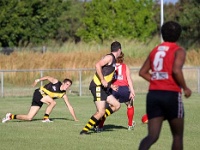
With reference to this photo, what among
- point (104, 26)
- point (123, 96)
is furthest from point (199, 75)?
point (104, 26)

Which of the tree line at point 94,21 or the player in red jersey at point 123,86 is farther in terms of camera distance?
the tree line at point 94,21

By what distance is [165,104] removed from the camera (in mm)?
9570

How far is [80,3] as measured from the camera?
88625 millimetres

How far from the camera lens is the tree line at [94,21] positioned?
52812mm

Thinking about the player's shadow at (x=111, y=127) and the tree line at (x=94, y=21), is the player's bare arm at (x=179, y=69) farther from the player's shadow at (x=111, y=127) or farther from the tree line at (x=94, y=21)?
the tree line at (x=94, y=21)

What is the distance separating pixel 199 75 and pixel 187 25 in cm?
2876

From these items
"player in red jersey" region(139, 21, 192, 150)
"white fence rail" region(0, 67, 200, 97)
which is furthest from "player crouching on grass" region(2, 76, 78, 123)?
"white fence rail" region(0, 67, 200, 97)

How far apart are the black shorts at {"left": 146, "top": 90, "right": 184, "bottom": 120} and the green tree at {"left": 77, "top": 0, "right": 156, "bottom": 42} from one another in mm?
47317

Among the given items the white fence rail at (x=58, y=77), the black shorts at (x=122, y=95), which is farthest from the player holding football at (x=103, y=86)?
the white fence rail at (x=58, y=77)

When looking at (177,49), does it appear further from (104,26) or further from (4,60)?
(104,26)

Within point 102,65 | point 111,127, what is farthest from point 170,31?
point 111,127

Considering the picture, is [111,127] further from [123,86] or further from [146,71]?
[146,71]

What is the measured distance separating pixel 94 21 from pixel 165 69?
50.5 m

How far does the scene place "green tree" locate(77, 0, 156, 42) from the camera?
189ft
